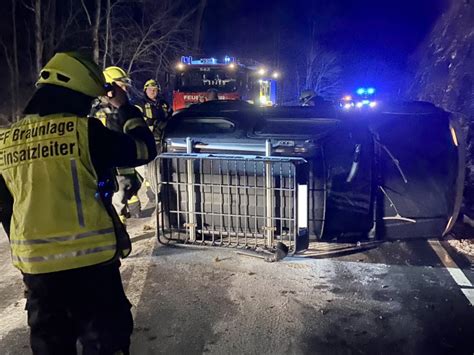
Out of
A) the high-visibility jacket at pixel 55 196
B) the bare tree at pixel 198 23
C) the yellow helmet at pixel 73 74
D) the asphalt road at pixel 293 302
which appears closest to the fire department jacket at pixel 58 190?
the high-visibility jacket at pixel 55 196

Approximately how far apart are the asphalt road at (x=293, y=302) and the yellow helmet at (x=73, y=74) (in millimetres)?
1812

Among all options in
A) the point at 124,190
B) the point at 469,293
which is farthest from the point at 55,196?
the point at 469,293

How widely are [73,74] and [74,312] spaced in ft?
3.64

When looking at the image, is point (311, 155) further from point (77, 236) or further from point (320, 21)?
point (320, 21)

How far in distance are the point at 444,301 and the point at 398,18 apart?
27980 millimetres

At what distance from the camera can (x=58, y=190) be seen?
220cm

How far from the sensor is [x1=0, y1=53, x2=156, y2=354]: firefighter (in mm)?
2203

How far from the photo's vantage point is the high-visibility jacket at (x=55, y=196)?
2.20 meters

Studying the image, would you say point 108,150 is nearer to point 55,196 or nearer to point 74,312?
point 55,196

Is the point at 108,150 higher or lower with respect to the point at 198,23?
lower

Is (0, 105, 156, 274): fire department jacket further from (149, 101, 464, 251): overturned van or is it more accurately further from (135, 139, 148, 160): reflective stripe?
(149, 101, 464, 251): overturned van

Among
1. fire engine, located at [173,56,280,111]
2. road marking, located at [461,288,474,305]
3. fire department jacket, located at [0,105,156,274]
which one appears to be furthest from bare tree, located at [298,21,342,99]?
fire department jacket, located at [0,105,156,274]

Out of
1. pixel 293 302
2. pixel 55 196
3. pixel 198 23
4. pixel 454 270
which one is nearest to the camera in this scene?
pixel 55 196

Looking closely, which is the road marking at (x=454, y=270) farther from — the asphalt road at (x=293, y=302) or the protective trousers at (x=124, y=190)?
the protective trousers at (x=124, y=190)
